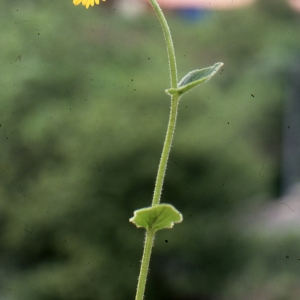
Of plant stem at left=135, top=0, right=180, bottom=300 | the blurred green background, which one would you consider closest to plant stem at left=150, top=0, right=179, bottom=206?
plant stem at left=135, top=0, right=180, bottom=300

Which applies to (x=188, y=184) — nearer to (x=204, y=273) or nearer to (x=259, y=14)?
(x=204, y=273)

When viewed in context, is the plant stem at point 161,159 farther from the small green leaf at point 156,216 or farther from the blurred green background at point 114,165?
the blurred green background at point 114,165

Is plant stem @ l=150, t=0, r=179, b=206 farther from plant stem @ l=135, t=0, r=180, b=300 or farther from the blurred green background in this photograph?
the blurred green background

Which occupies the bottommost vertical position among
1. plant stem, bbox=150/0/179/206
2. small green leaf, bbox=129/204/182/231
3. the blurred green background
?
the blurred green background

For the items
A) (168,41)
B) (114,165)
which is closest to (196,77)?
(168,41)

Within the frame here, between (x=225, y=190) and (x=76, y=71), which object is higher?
(x=76, y=71)

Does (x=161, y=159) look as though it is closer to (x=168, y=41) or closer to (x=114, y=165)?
(x=168, y=41)

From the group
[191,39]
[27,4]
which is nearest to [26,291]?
[27,4]

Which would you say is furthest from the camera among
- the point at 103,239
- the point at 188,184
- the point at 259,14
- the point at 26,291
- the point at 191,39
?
the point at 259,14
